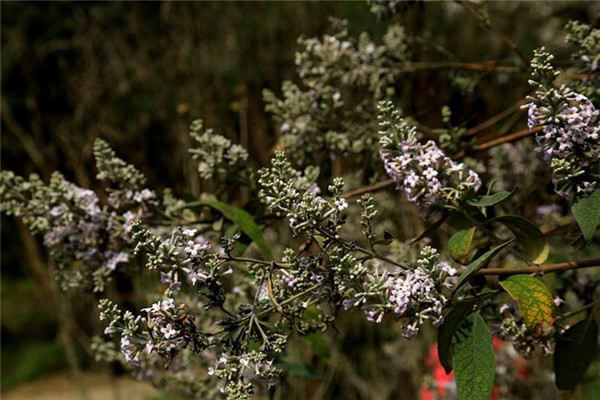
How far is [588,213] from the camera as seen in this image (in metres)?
0.66

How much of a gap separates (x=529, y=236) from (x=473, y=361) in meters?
0.13

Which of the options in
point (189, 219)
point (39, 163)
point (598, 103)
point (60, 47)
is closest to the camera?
point (598, 103)

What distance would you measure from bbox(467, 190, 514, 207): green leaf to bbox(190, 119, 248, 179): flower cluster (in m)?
0.33

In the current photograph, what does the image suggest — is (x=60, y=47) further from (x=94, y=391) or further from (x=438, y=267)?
(x=438, y=267)

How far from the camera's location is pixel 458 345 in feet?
2.21

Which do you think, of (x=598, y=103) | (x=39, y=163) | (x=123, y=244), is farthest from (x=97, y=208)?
(x=39, y=163)

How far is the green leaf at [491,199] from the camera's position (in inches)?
27.1

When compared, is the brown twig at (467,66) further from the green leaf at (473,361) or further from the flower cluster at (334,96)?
the green leaf at (473,361)

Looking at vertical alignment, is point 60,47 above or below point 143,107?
above

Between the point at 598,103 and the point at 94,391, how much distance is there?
192 inches

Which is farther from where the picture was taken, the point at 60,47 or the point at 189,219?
the point at 60,47

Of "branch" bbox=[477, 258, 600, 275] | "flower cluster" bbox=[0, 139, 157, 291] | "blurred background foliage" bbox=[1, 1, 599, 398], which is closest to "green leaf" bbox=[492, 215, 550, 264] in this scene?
"branch" bbox=[477, 258, 600, 275]

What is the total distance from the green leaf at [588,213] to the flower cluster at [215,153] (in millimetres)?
425

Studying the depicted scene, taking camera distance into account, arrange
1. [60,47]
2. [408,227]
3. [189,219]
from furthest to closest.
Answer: [60,47] < [408,227] < [189,219]
